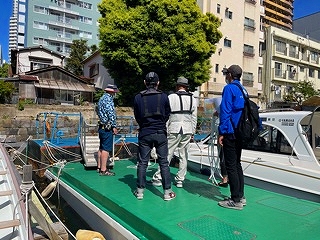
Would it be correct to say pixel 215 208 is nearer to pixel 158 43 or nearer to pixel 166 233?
pixel 166 233

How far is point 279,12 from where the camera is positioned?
1896 inches

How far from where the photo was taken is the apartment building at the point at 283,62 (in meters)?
29.8

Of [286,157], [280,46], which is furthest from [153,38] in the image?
[280,46]

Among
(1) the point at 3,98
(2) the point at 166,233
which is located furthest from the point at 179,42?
(2) the point at 166,233

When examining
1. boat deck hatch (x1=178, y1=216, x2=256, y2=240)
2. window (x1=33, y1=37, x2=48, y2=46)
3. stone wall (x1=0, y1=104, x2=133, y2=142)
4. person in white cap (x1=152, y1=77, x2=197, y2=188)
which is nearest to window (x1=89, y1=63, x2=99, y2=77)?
stone wall (x1=0, y1=104, x2=133, y2=142)

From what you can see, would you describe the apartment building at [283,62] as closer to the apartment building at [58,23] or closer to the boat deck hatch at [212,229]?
the boat deck hatch at [212,229]

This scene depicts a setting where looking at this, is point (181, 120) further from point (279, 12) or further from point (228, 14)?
point (279, 12)

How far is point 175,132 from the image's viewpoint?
13.8 ft

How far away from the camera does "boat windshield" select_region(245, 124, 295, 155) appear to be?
5.06 meters

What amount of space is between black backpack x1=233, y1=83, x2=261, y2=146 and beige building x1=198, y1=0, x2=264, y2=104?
1985 cm

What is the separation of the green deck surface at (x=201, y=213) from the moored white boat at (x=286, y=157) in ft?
1.64

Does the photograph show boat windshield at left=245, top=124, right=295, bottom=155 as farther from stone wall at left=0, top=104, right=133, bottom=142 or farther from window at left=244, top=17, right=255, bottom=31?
window at left=244, top=17, right=255, bottom=31

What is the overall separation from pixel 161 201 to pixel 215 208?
2.41 ft

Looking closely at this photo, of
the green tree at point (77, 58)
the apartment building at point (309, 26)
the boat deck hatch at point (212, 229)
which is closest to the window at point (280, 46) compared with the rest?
the apartment building at point (309, 26)
